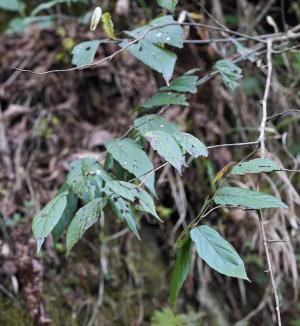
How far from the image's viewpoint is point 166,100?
123cm

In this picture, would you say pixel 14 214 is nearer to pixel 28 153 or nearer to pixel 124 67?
pixel 28 153

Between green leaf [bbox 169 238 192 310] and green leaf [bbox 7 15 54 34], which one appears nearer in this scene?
green leaf [bbox 169 238 192 310]

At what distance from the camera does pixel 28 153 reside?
1.97 m

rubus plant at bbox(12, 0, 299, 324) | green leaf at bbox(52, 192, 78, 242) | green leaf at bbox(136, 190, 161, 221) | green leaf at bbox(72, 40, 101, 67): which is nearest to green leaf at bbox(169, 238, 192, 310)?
rubus plant at bbox(12, 0, 299, 324)

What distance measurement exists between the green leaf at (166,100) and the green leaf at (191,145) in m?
0.24

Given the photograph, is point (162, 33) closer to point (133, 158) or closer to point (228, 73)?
point (228, 73)

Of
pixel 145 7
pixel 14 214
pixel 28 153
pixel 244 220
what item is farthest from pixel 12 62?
pixel 244 220

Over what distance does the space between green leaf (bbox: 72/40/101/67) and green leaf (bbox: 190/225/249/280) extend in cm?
58

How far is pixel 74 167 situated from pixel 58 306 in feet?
2.05

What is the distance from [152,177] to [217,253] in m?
0.32

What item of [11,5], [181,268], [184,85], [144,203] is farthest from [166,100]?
[11,5]

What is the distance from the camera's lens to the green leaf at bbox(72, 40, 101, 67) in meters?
1.20

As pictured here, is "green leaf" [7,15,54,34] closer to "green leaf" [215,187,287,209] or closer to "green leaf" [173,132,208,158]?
"green leaf" [173,132,208,158]

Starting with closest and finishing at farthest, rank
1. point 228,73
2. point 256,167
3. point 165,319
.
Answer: point 256,167, point 228,73, point 165,319
